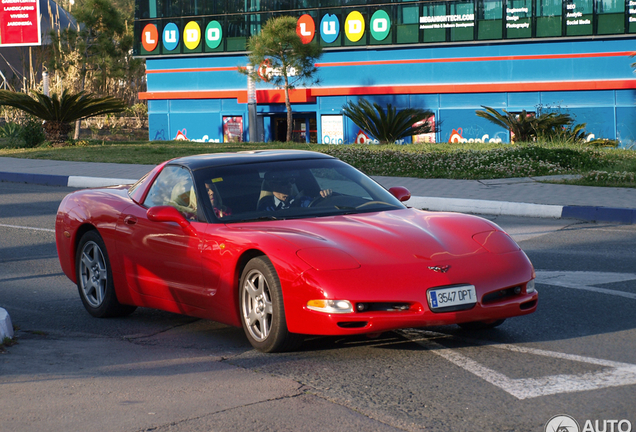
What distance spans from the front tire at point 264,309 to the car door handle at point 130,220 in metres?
1.40

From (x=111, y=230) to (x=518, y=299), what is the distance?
326 cm

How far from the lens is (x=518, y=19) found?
35.2 meters

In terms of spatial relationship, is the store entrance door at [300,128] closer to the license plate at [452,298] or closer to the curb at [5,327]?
the curb at [5,327]

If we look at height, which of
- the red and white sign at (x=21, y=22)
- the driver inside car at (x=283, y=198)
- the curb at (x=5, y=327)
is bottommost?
the curb at (x=5, y=327)

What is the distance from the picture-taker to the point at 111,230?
262 inches

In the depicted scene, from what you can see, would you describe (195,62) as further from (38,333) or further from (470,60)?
(38,333)

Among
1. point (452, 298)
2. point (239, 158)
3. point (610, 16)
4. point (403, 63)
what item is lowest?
point (452, 298)

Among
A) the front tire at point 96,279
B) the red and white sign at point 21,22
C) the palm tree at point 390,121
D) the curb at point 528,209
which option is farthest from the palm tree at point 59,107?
the front tire at point 96,279

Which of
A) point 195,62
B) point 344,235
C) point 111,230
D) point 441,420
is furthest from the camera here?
point 195,62

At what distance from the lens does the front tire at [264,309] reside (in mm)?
5133

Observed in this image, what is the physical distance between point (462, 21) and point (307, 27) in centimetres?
748

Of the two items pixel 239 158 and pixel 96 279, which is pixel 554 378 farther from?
pixel 96 279

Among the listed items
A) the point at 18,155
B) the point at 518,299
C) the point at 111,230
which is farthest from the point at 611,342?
the point at 18,155

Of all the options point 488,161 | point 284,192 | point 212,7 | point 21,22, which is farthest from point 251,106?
point 284,192
